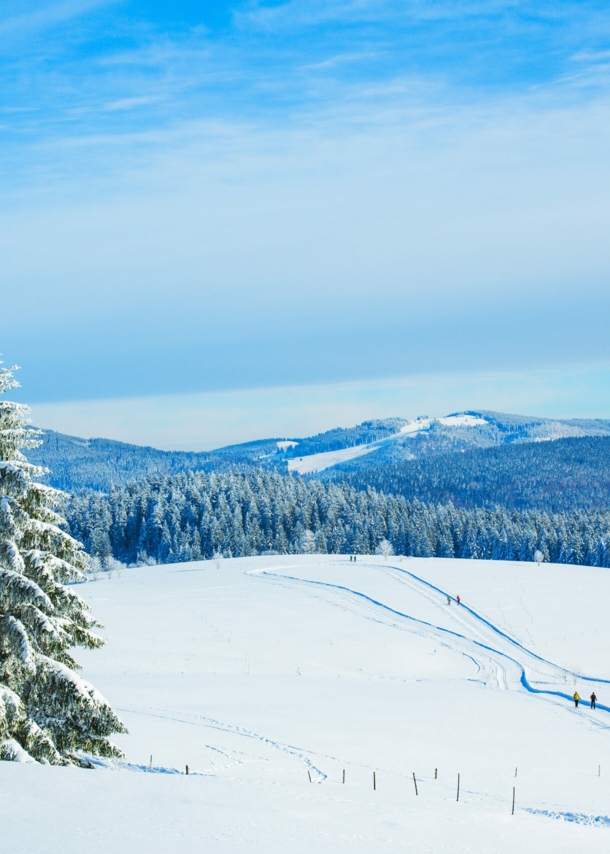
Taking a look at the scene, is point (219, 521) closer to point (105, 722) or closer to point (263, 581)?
point (263, 581)

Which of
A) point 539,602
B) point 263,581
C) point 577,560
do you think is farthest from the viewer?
point 577,560

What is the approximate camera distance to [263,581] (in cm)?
7588

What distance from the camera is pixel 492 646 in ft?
167

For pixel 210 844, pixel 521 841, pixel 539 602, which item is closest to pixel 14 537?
pixel 210 844

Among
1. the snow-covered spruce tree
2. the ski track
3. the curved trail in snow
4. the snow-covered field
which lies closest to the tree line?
the snow-covered field

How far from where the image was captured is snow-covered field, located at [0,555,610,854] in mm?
13180

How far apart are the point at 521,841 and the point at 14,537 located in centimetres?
1181

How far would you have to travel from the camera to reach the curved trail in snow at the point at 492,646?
42.1m

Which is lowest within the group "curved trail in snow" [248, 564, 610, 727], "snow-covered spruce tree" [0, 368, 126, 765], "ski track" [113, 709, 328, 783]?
"curved trail in snow" [248, 564, 610, 727]

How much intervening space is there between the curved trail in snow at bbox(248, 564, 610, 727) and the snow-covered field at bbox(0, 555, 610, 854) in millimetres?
219

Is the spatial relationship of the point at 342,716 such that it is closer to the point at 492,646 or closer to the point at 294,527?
the point at 492,646

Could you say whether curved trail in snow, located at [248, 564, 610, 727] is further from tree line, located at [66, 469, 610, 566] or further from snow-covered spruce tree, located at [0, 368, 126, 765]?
tree line, located at [66, 469, 610, 566]

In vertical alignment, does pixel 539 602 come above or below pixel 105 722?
below

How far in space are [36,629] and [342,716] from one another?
718 inches
